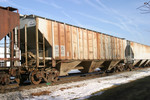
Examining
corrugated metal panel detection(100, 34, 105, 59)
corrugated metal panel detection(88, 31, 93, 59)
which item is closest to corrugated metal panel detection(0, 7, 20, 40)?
corrugated metal panel detection(88, 31, 93, 59)

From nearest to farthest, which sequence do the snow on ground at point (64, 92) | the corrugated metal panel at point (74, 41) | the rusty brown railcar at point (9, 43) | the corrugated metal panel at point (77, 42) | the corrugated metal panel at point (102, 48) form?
the snow on ground at point (64, 92), the rusty brown railcar at point (9, 43), the corrugated metal panel at point (77, 42), the corrugated metal panel at point (74, 41), the corrugated metal panel at point (102, 48)

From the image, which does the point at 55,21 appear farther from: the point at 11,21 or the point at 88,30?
the point at 88,30

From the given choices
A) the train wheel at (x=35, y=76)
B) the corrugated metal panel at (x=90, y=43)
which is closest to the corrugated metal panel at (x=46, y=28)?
the train wheel at (x=35, y=76)

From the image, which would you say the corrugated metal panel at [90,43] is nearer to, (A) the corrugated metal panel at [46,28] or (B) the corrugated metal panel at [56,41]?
(B) the corrugated metal panel at [56,41]

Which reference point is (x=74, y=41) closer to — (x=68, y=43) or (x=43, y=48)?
(x=68, y=43)

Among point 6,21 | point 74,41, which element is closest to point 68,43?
point 74,41

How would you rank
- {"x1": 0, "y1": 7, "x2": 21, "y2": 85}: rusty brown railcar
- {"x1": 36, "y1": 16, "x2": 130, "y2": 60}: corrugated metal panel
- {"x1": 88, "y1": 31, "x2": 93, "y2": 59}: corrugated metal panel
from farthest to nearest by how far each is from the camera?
1. {"x1": 88, "y1": 31, "x2": 93, "y2": 59}: corrugated metal panel
2. {"x1": 36, "y1": 16, "x2": 130, "y2": 60}: corrugated metal panel
3. {"x1": 0, "y1": 7, "x2": 21, "y2": 85}: rusty brown railcar

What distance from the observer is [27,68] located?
950 centimetres

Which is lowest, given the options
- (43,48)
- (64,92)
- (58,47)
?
(64,92)

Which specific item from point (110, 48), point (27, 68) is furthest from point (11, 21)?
point (110, 48)

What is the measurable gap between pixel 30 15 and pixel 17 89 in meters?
4.87

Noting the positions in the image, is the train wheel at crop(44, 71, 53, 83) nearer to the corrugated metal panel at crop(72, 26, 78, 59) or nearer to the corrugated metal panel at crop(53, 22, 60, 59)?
the corrugated metal panel at crop(53, 22, 60, 59)

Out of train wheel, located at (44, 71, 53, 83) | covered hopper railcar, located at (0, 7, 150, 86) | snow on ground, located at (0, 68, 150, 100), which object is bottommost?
snow on ground, located at (0, 68, 150, 100)

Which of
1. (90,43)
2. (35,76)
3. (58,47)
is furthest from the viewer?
(90,43)
